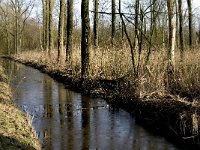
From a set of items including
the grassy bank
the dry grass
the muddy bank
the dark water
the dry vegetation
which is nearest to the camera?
the grassy bank

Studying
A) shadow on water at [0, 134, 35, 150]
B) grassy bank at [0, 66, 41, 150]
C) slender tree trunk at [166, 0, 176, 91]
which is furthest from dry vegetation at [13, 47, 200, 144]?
shadow on water at [0, 134, 35, 150]

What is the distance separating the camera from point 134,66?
13.6 meters

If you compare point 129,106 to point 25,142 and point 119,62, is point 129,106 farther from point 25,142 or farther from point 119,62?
point 25,142

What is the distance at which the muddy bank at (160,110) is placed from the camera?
8.41 metres

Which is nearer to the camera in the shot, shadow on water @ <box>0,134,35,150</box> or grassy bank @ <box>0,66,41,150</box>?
shadow on water @ <box>0,134,35,150</box>

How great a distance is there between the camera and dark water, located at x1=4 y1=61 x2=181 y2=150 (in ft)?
27.1

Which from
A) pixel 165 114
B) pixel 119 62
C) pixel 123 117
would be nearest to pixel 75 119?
pixel 123 117

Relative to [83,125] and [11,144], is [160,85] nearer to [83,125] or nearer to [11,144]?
[83,125]

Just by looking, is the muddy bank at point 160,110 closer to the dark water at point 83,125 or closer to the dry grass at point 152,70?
the dark water at point 83,125

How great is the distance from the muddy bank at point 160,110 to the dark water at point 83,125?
0.33m

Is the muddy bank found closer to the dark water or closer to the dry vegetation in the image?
the dry vegetation

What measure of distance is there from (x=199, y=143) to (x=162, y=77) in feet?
14.5

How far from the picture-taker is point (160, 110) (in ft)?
32.5

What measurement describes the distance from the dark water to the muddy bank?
33cm
